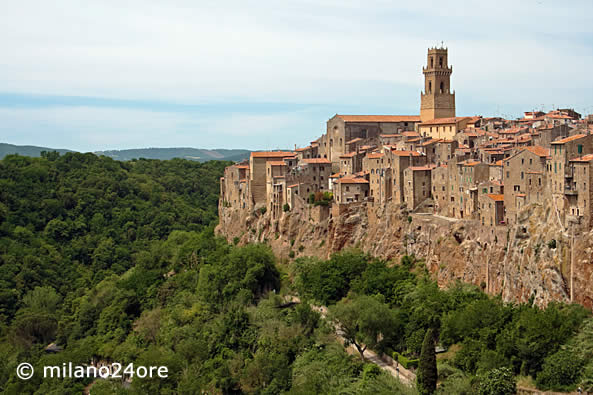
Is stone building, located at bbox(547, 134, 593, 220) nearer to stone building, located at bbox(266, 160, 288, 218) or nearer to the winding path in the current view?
the winding path

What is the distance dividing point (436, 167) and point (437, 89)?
2272cm

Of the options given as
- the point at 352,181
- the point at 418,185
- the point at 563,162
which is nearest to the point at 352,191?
the point at 352,181

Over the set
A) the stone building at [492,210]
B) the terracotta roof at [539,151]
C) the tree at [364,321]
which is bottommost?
the tree at [364,321]

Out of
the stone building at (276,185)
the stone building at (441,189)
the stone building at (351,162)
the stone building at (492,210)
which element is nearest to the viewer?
the stone building at (492,210)

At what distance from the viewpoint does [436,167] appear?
62625mm

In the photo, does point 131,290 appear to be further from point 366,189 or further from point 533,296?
point 533,296

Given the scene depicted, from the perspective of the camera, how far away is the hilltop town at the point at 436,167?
157 ft

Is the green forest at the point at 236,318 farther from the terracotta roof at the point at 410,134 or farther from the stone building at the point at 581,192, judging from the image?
the terracotta roof at the point at 410,134

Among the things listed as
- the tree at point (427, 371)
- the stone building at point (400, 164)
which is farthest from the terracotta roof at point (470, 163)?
the tree at point (427, 371)

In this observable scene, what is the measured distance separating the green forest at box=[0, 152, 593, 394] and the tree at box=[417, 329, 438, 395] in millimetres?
65

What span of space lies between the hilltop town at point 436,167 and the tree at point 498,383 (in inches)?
409

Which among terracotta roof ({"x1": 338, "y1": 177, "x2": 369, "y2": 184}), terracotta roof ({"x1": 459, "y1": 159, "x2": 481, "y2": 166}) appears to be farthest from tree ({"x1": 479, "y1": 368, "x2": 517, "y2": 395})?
terracotta roof ({"x1": 338, "y1": 177, "x2": 369, "y2": 184})

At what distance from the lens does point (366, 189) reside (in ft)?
223

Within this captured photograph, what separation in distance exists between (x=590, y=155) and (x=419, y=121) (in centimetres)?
3660
